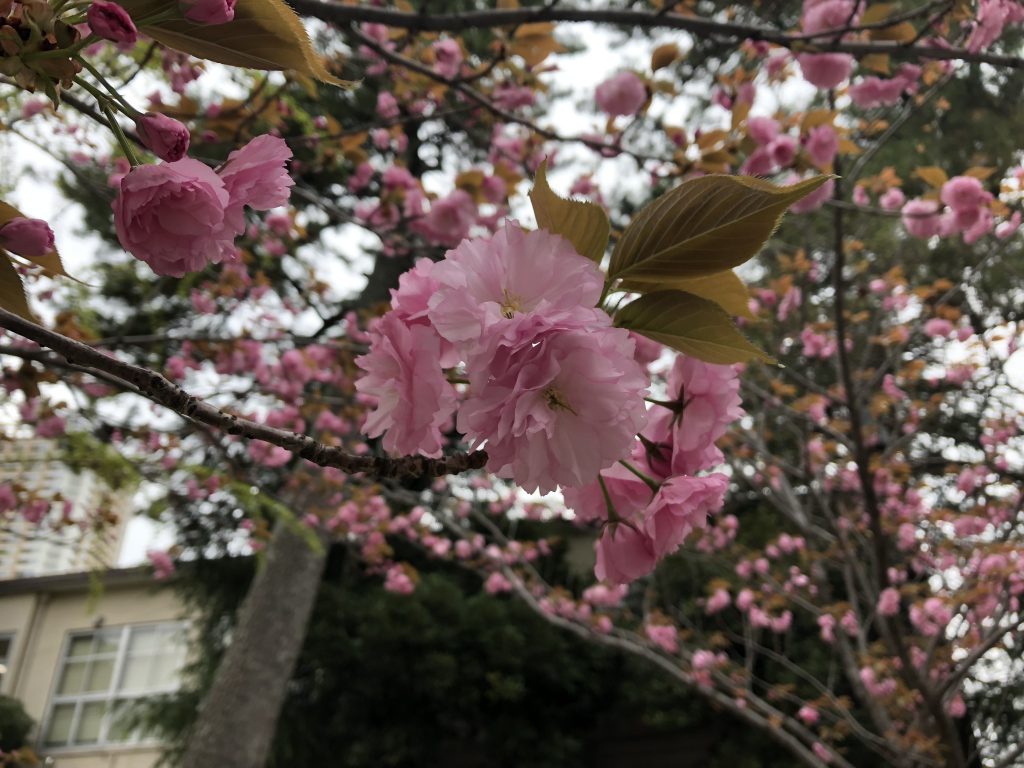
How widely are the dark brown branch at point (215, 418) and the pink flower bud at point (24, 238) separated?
0.04 m

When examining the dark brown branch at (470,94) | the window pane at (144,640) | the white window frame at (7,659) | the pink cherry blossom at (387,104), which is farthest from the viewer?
the window pane at (144,640)

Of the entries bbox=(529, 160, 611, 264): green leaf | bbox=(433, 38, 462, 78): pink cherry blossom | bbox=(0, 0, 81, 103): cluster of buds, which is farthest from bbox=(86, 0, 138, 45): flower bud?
bbox=(433, 38, 462, 78): pink cherry blossom

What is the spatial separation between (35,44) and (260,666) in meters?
3.79

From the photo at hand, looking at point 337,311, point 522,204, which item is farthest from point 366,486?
point 337,311

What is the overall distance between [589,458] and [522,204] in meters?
2.36

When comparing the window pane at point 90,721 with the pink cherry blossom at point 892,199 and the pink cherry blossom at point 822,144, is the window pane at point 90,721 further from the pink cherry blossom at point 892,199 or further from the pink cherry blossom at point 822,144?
the pink cherry blossom at point 822,144

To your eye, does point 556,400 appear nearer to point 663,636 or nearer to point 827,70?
point 827,70

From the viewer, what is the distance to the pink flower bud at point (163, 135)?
514 mm

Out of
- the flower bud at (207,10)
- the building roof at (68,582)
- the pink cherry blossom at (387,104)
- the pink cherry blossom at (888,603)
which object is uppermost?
the pink cherry blossom at (387,104)

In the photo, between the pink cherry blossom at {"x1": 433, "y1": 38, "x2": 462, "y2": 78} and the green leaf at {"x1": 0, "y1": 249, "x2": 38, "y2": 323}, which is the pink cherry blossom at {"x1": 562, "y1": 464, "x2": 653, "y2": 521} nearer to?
the green leaf at {"x1": 0, "y1": 249, "x2": 38, "y2": 323}

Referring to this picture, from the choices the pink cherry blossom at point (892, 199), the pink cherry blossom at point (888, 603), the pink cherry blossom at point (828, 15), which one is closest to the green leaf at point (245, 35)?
the pink cherry blossom at point (828, 15)

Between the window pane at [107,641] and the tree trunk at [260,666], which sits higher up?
the window pane at [107,641]

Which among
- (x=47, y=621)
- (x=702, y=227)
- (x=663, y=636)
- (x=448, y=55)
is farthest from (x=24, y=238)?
(x=47, y=621)

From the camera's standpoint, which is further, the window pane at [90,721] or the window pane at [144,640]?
the window pane at [144,640]
